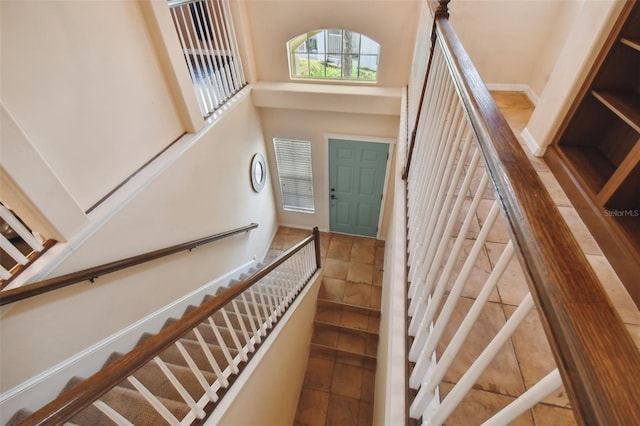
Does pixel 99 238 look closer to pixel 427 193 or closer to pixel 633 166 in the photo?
pixel 427 193

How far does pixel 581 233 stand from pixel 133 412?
2.53 meters

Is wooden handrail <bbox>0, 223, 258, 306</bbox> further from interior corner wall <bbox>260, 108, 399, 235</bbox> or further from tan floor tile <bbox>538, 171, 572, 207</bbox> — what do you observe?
tan floor tile <bbox>538, 171, 572, 207</bbox>

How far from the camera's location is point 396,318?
1.33m

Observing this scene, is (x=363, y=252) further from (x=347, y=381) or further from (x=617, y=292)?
(x=617, y=292)

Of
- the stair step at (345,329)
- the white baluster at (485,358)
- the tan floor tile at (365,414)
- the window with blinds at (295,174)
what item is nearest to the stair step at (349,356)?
the stair step at (345,329)

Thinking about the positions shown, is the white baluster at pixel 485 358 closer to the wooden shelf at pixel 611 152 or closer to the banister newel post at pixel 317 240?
the wooden shelf at pixel 611 152

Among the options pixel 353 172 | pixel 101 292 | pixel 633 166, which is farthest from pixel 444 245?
pixel 353 172

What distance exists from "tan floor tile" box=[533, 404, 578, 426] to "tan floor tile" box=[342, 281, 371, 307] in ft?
10.4

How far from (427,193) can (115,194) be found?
195cm

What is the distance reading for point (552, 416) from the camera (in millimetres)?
881

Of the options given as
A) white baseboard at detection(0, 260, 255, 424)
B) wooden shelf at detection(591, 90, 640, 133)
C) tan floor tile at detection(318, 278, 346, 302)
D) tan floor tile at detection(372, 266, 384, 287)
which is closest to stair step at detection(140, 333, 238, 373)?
white baseboard at detection(0, 260, 255, 424)

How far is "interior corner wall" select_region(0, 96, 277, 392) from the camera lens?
153cm

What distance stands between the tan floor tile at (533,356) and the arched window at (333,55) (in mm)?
3481

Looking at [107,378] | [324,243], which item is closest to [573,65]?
[107,378]
